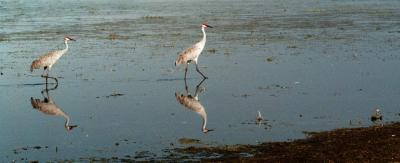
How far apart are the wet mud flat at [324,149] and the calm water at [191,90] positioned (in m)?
0.65

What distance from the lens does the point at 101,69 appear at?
993 inches

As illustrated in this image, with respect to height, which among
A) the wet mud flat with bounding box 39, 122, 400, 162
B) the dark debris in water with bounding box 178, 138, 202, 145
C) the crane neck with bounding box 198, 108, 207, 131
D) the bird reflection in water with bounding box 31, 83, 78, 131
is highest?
the bird reflection in water with bounding box 31, 83, 78, 131

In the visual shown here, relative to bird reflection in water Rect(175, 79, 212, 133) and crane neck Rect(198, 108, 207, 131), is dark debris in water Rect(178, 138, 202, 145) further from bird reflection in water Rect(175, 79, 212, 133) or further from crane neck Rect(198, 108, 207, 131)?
bird reflection in water Rect(175, 79, 212, 133)

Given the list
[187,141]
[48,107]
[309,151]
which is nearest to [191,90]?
[48,107]

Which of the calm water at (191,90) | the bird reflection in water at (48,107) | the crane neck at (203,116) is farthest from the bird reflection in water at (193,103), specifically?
the bird reflection in water at (48,107)

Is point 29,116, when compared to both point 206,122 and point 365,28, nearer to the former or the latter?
point 206,122

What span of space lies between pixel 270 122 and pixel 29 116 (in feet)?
20.2

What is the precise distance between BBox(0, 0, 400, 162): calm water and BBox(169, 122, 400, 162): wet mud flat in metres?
0.65

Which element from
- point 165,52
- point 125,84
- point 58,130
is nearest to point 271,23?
point 165,52

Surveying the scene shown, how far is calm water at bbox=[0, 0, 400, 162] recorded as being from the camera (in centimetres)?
1419

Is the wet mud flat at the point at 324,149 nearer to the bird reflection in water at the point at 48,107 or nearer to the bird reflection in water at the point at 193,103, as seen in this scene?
the bird reflection in water at the point at 193,103

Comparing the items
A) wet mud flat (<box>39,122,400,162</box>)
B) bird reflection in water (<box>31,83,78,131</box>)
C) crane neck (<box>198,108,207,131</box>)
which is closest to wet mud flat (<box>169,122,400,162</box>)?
wet mud flat (<box>39,122,400,162</box>)

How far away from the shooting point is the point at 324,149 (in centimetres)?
1221

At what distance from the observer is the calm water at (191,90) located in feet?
46.5
